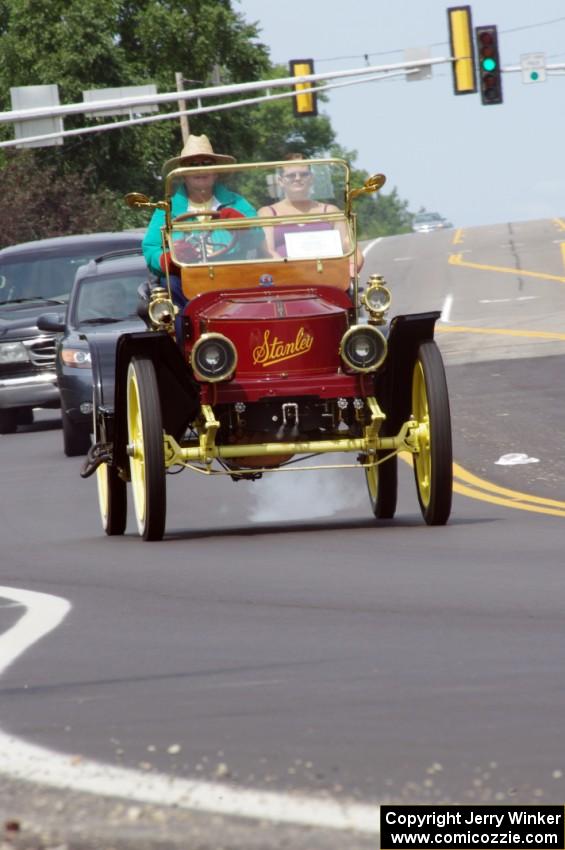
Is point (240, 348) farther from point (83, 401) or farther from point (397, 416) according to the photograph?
point (83, 401)

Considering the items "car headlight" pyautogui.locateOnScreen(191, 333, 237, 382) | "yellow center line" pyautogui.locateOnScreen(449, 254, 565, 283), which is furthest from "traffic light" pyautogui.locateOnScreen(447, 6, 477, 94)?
"car headlight" pyautogui.locateOnScreen(191, 333, 237, 382)

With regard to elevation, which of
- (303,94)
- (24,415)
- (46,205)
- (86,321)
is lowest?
(24,415)

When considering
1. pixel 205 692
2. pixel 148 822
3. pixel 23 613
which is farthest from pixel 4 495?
pixel 148 822

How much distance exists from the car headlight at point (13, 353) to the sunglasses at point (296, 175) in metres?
10.7

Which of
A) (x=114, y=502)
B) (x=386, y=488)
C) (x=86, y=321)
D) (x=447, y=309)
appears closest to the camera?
(x=386, y=488)

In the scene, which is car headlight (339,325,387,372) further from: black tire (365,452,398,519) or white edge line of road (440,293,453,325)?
white edge line of road (440,293,453,325)

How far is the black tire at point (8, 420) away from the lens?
22766 mm

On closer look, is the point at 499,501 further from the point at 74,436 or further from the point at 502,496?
the point at 74,436

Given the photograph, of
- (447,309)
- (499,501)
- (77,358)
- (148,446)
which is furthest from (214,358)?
(447,309)

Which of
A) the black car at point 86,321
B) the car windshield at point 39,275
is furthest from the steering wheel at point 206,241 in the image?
the car windshield at point 39,275

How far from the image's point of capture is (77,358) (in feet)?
61.0

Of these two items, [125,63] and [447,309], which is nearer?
[447,309]

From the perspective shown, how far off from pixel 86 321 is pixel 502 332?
15783 mm

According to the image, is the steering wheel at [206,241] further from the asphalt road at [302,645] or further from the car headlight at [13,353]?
the car headlight at [13,353]
